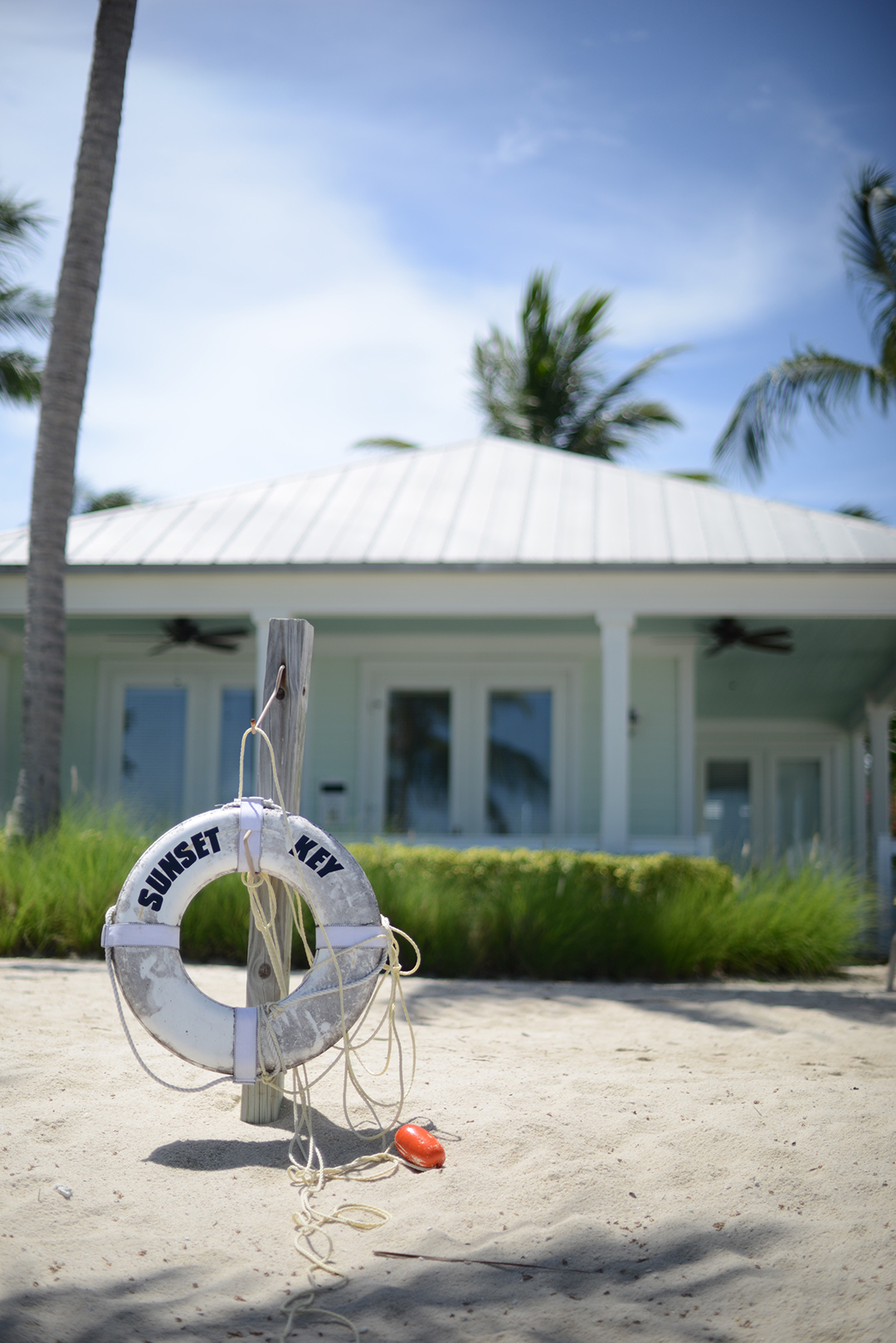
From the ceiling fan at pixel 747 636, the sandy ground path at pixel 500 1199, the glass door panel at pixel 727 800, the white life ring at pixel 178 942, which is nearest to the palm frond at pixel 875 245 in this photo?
the ceiling fan at pixel 747 636

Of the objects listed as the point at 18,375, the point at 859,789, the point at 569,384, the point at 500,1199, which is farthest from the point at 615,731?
the point at 569,384

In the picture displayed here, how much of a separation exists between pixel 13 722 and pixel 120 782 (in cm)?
140

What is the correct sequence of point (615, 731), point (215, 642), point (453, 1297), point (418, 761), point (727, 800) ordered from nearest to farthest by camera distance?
point (453, 1297)
point (615, 731)
point (215, 642)
point (418, 761)
point (727, 800)

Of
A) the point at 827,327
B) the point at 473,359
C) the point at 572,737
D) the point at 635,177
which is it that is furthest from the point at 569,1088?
the point at 473,359

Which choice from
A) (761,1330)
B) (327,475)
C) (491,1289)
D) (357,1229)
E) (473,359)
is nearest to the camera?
(761,1330)

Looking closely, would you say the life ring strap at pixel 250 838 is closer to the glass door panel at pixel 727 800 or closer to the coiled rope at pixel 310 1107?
the coiled rope at pixel 310 1107

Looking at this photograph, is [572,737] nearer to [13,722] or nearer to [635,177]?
[13,722]

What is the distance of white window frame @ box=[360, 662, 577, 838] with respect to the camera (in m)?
11.3

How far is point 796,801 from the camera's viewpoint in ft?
53.0

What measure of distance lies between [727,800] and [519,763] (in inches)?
242

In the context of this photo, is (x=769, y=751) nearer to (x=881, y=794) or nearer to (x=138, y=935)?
(x=881, y=794)

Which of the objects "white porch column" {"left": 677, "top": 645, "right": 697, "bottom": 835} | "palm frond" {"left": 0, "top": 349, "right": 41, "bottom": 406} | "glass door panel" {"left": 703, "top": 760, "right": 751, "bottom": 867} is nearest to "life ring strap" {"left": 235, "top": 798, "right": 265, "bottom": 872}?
"white porch column" {"left": 677, "top": 645, "right": 697, "bottom": 835}

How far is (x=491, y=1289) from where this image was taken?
2.48 meters

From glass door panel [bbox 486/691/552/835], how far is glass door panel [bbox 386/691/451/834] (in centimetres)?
50
